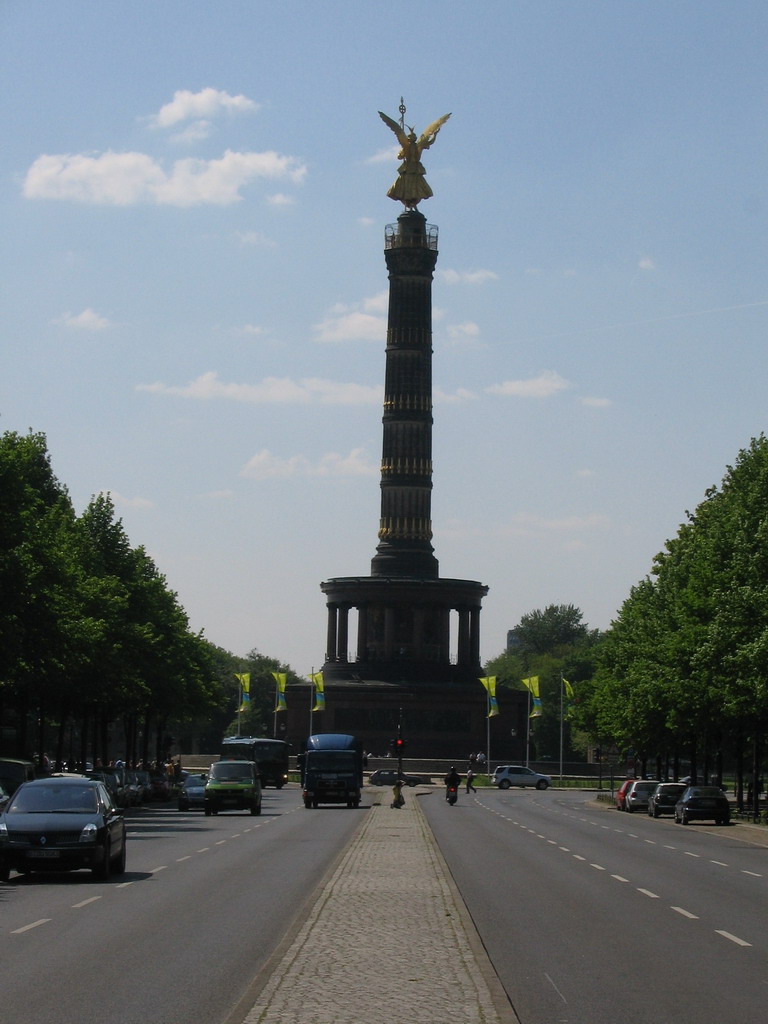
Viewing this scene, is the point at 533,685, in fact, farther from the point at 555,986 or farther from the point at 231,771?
the point at 555,986

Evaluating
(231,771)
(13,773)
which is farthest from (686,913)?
(231,771)

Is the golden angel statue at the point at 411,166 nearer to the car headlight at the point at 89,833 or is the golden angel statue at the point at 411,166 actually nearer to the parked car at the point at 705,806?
the parked car at the point at 705,806

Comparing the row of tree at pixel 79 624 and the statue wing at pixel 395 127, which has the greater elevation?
the statue wing at pixel 395 127

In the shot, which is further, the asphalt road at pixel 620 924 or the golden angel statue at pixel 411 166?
the golden angel statue at pixel 411 166

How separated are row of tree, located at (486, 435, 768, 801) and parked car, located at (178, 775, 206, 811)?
17104 millimetres

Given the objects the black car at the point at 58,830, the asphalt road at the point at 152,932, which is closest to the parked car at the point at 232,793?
the asphalt road at the point at 152,932

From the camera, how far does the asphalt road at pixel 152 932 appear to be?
41.7 feet

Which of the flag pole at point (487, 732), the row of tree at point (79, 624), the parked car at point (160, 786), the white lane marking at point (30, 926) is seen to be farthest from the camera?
the flag pole at point (487, 732)

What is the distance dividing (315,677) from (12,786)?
78508 mm

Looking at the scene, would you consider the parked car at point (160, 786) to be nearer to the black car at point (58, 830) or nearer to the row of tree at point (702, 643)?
the row of tree at point (702, 643)

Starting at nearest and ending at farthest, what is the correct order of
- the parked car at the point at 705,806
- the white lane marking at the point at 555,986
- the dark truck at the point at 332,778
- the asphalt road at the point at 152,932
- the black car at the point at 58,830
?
the asphalt road at the point at 152,932 < the white lane marking at the point at 555,986 < the black car at the point at 58,830 < the parked car at the point at 705,806 < the dark truck at the point at 332,778

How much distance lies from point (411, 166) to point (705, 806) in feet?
262

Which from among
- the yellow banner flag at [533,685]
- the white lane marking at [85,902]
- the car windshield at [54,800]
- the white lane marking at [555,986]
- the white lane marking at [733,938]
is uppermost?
the yellow banner flag at [533,685]

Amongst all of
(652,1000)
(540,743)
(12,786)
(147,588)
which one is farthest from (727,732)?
(540,743)
